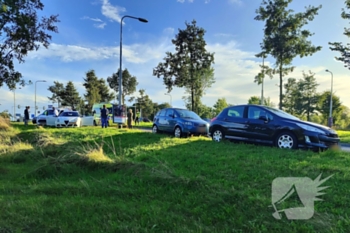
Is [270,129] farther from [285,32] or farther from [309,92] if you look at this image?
[309,92]

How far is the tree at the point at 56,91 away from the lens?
65919 millimetres

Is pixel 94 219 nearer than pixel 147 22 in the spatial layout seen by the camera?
Yes

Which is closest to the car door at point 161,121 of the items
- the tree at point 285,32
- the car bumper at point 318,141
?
the car bumper at point 318,141

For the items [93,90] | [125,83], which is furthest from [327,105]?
[93,90]

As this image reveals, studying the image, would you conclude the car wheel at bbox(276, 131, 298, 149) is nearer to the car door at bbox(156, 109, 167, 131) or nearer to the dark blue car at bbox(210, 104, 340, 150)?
the dark blue car at bbox(210, 104, 340, 150)

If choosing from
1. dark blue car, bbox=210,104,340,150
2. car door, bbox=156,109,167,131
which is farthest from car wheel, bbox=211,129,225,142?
car door, bbox=156,109,167,131

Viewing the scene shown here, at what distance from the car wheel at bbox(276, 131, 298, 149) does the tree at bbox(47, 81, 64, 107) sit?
64.0 meters

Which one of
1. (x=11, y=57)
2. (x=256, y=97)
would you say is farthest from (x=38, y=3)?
(x=256, y=97)

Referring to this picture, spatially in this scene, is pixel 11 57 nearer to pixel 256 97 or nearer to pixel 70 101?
pixel 70 101

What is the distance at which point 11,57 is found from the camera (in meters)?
23.0

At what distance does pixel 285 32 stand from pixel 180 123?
48.7 ft

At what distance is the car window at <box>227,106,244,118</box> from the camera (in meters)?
10.5

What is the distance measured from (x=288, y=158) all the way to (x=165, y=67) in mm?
23509

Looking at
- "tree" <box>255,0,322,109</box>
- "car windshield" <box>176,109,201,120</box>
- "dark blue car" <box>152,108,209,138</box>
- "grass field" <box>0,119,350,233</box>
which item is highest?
"tree" <box>255,0,322,109</box>
